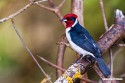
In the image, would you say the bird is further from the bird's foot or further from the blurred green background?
the blurred green background

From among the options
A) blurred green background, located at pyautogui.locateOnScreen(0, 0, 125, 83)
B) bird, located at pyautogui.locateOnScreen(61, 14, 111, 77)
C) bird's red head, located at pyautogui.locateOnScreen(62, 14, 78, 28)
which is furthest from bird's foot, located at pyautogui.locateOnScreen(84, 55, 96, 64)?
blurred green background, located at pyautogui.locateOnScreen(0, 0, 125, 83)

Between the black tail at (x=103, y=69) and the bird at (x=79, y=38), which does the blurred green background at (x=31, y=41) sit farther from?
the black tail at (x=103, y=69)

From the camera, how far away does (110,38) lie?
3.02 metres

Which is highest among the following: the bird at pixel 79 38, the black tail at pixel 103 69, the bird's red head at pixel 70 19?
the bird's red head at pixel 70 19

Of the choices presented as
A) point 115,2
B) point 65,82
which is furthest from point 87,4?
point 65,82

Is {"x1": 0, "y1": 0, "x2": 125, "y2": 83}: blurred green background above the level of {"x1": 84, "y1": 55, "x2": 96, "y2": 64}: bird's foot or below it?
above

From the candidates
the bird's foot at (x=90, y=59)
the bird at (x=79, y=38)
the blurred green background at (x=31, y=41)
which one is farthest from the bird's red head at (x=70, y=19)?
the blurred green background at (x=31, y=41)

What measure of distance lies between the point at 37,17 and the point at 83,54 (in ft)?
5.18

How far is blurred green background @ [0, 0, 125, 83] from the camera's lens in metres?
4.46

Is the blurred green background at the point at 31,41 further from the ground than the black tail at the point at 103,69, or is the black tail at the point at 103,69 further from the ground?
the blurred green background at the point at 31,41

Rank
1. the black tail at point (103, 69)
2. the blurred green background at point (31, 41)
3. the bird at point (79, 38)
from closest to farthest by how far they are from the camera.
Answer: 1. the black tail at point (103, 69)
2. the bird at point (79, 38)
3. the blurred green background at point (31, 41)

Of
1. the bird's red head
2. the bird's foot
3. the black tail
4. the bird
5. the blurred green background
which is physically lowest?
the black tail

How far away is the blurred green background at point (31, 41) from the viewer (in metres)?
4.46

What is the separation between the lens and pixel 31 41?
4.71 m
